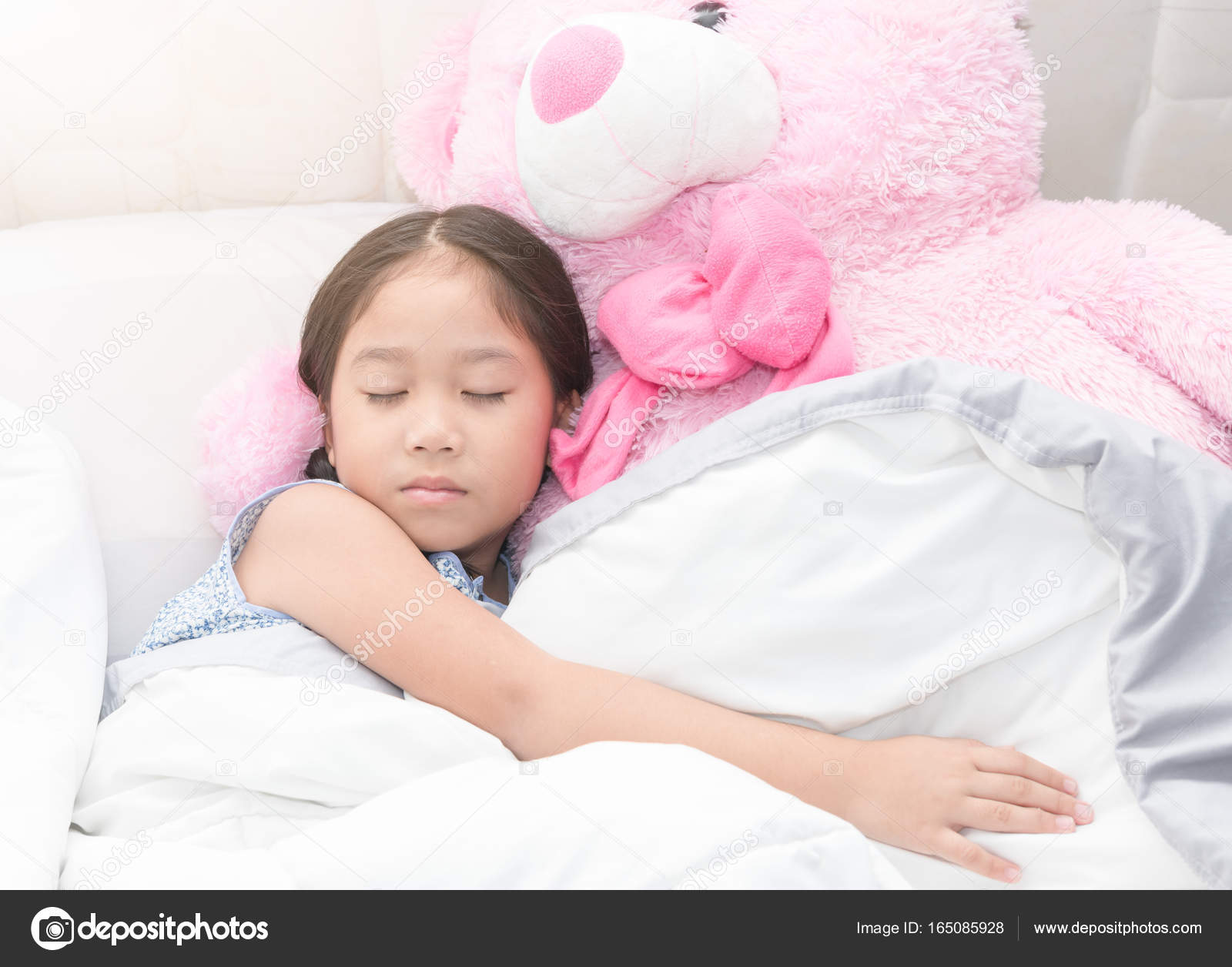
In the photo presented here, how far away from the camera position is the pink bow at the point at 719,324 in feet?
2.72

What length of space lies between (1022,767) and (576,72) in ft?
2.16

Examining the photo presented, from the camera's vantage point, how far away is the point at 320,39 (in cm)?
119

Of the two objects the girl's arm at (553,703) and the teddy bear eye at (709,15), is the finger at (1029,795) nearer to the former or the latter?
the girl's arm at (553,703)

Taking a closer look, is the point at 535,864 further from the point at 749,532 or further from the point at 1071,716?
the point at 1071,716

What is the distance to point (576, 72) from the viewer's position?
33.5 inches

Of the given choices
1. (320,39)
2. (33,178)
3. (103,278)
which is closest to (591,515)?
(103,278)

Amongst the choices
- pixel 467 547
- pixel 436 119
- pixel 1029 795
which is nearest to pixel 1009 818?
pixel 1029 795

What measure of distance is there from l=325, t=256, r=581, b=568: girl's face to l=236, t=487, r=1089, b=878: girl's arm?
37 millimetres

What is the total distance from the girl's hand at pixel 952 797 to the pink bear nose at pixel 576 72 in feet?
1.90

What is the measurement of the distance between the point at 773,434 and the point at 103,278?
2.37 ft

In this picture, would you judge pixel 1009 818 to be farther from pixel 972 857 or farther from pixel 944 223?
pixel 944 223

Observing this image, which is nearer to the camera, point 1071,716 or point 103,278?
point 1071,716

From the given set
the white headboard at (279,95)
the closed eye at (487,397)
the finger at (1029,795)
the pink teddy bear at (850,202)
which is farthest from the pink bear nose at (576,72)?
the finger at (1029,795)
